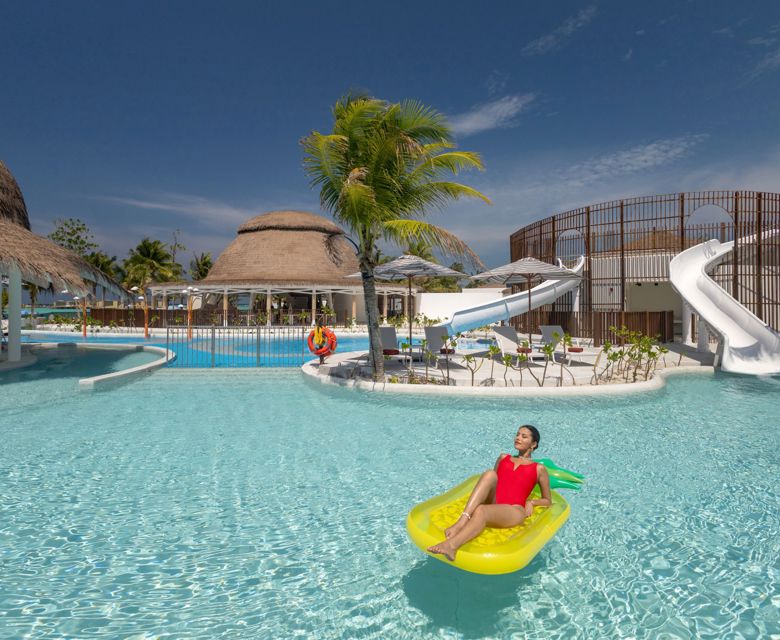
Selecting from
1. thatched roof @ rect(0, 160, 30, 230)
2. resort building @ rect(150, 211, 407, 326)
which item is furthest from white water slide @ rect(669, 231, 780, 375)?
resort building @ rect(150, 211, 407, 326)

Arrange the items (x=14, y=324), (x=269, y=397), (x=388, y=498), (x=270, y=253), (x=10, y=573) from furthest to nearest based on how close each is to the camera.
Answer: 1. (x=270, y=253)
2. (x=14, y=324)
3. (x=269, y=397)
4. (x=388, y=498)
5. (x=10, y=573)

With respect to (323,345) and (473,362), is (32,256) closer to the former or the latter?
(323,345)

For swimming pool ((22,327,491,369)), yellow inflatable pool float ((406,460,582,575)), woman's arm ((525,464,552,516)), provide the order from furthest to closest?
swimming pool ((22,327,491,369)) → woman's arm ((525,464,552,516)) → yellow inflatable pool float ((406,460,582,575))

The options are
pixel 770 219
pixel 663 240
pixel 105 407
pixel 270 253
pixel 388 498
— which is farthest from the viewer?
pixel 270 253

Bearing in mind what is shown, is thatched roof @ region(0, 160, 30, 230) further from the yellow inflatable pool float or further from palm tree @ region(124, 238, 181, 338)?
palm tree @ region(124, 238, 181, 338)

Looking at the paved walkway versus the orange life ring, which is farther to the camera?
the orange life ring

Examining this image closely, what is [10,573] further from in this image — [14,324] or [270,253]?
[270,253]

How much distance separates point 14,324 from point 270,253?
2162cm

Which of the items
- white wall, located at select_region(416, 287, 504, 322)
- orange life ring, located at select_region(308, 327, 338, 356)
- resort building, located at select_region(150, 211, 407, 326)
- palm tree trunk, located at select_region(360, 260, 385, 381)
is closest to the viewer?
palm tree trunk, located at select_region(360, 260, 385, 381)

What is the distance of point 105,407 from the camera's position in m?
8.05

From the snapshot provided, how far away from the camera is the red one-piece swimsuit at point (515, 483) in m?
3.19

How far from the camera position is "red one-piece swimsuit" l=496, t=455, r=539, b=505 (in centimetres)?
319

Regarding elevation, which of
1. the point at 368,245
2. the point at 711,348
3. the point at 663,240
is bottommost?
the point at 711,348

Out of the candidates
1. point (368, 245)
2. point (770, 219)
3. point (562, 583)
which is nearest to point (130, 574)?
point (562, 583)
